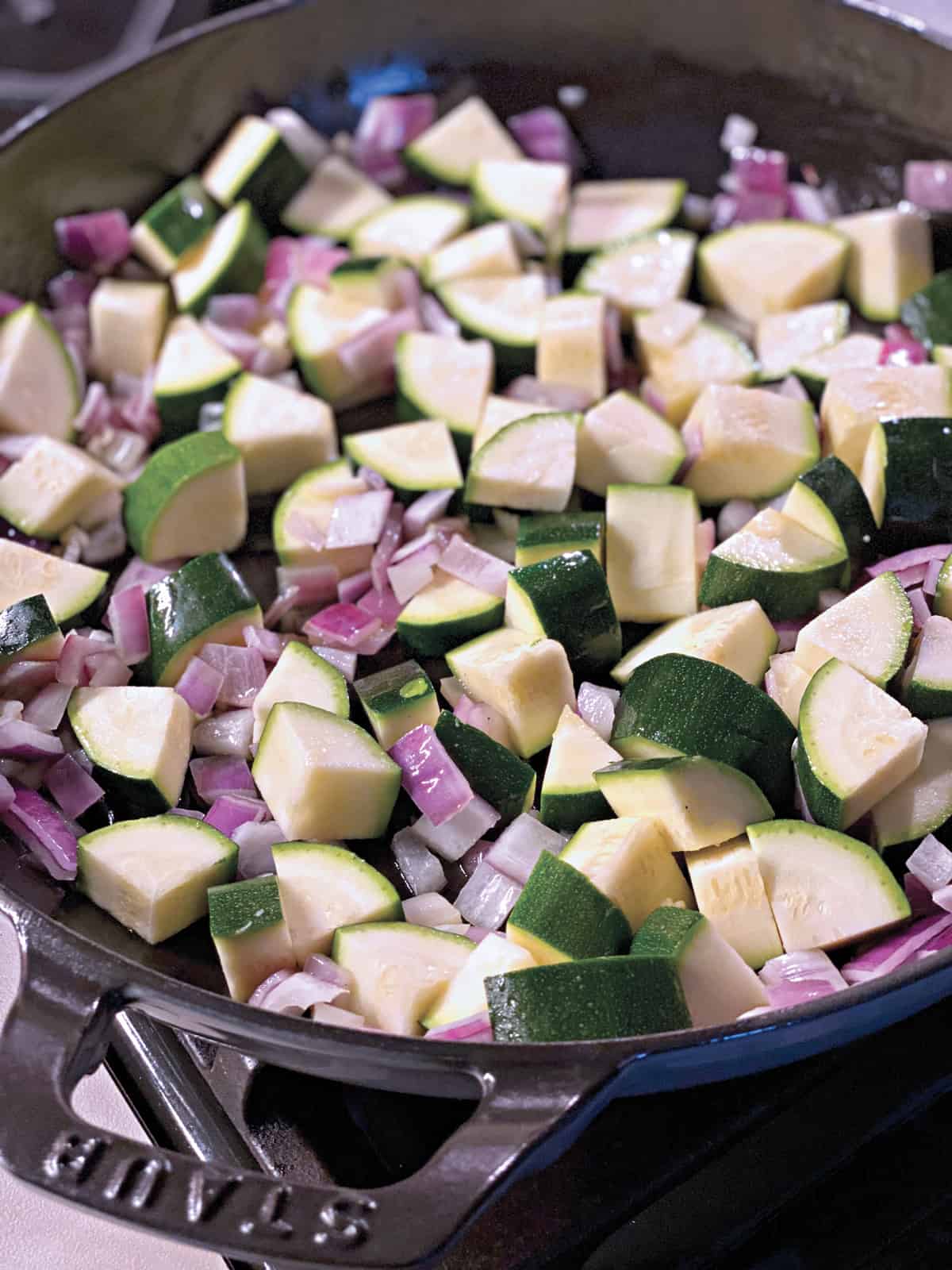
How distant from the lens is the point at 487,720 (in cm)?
182

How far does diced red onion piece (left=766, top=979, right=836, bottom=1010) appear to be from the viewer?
1488 mm

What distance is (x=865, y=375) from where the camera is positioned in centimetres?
211

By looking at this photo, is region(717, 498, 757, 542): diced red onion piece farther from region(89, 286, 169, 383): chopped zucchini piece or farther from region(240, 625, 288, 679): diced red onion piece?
region(89, 286, 169, 383): chopped zucchini piece

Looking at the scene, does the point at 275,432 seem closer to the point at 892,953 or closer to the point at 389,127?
the point at 389,127

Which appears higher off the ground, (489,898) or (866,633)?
(866,633)

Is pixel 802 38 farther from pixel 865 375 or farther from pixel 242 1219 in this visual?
pixel 242 1219

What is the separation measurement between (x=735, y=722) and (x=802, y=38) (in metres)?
1.53

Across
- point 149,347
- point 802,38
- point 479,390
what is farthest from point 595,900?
point 802,38

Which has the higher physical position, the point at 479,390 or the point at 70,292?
the point at 70,292

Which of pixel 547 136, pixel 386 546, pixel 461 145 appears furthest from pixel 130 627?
pixel 547 136

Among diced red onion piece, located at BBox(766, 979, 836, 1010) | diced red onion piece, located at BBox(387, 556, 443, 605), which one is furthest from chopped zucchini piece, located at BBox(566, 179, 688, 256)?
diced red onion piece, located at BBox(766, 979, 836, 1010)

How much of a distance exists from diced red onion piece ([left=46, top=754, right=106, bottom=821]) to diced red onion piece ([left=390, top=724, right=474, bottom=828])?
409mm

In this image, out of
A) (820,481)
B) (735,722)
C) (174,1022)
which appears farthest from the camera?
(820,481)

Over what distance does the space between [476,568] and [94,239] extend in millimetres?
1062
